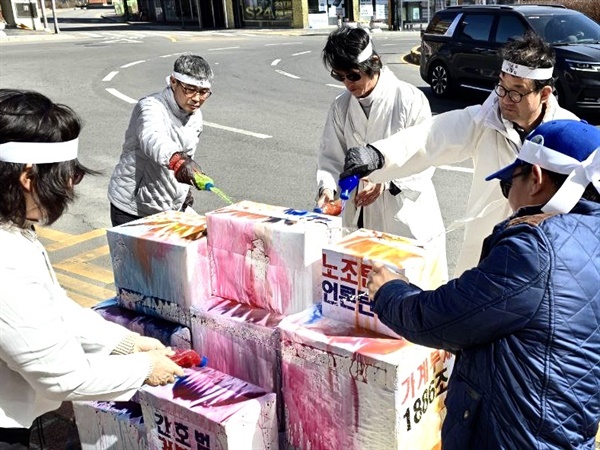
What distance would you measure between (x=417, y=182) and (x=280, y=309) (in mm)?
1182

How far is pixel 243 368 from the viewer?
239cm

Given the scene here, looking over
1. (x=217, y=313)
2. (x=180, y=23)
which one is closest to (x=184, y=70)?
(x=217, y=313)

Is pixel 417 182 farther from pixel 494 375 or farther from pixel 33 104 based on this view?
pixel 33 104

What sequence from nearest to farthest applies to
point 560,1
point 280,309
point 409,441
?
1. point 409,441
2. point 280,309
3. point 560,1

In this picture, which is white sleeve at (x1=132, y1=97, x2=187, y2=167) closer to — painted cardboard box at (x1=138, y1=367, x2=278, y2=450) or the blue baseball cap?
painted cardboard box at (x1=138, y1=367, x2=278, y2=450)

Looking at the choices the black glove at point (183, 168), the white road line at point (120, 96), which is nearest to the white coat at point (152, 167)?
the black glove at point (183, 168)

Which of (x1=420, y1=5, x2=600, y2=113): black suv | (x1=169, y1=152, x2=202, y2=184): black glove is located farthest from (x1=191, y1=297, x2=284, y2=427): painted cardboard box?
(x1=420, y1=5, x2=600, y2=113): black suv

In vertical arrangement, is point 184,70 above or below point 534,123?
above

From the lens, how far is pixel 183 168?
2795 millimetres

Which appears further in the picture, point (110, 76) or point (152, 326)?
A: point (110, 76)

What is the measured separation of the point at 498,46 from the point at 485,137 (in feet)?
27.2

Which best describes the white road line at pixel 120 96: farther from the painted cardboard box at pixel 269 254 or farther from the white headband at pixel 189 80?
the painted cardboard box at pixel 269 254

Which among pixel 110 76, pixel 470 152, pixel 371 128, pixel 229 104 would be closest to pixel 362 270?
pixel 470 152

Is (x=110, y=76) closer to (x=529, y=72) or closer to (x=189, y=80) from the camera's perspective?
(x=189, y=80)
